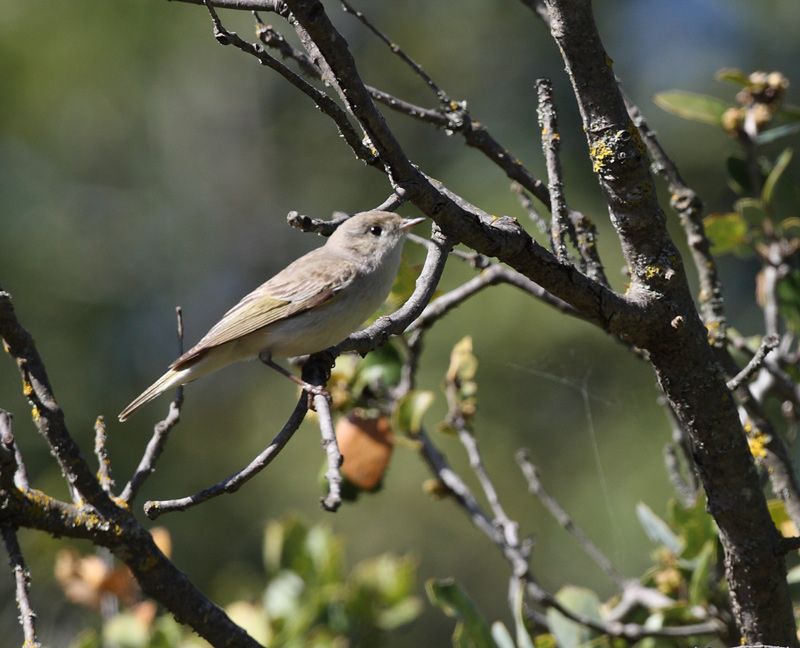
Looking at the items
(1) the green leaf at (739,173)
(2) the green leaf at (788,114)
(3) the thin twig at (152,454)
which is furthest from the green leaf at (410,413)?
(2) the green leaf at (788,114)

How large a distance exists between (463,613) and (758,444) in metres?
0.86

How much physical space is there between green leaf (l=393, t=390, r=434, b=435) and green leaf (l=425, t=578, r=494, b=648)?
1.75 ft

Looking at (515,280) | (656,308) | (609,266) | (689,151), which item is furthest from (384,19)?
(656,308)

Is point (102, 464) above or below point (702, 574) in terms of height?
Answer: above

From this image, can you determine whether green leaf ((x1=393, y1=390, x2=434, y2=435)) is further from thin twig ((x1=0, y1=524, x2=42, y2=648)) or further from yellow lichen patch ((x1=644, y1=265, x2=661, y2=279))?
thin twig ((x1=0, y1=524, x2=42, y2=648))

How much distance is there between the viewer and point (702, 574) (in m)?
2.58

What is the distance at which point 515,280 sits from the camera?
2715 millimetres

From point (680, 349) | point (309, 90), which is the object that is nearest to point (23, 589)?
point (309, 90)

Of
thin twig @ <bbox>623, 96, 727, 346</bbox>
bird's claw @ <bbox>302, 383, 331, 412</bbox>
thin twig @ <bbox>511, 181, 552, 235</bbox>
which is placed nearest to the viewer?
bird's claw @ <bbox>302, 383, 331, 412</bbox>

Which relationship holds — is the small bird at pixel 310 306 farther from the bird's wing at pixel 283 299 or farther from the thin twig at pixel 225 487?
the thin twig at pixel 225 487

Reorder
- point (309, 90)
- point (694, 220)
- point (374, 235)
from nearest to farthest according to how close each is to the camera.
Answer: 1. point (309, 90)
2. point (694, 220)
3. point (374, 235)

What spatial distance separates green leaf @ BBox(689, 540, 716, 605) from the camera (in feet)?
8.45

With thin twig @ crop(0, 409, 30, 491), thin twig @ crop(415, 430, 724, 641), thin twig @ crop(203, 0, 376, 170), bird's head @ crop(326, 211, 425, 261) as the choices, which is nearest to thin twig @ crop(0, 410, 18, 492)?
thin twig @ crop(0, 409, 30, 491)

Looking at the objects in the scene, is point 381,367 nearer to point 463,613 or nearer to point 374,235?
point 374,235
